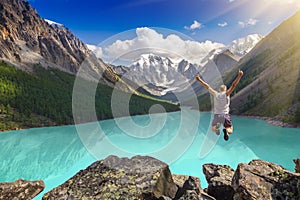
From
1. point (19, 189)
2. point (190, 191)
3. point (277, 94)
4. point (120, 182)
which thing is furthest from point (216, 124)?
point (277, 94)

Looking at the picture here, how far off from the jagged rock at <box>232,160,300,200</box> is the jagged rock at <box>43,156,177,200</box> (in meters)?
2.35

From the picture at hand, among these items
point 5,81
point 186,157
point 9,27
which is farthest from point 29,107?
point 9,27

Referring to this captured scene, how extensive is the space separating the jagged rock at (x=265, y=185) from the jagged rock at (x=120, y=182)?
235 cm

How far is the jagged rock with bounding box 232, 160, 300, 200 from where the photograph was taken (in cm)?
601

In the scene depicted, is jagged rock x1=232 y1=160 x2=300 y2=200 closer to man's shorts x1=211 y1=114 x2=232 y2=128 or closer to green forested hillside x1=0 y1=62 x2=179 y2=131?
man's shorts x1=211 y1=114 x2=232 y2=128

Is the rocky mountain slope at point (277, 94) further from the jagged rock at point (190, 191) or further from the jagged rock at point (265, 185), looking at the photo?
the jagged rock at point (190, 191)

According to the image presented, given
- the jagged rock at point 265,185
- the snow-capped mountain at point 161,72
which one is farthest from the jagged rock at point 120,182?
the snow-capped mountain at point 161,72

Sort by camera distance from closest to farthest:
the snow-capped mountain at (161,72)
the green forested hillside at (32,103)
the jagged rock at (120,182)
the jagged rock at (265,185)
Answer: the jagged rock at (265,185), the jagged rock at (120,182), the snow-capped mountain at (161,72), the green forested hillside at (32,103)

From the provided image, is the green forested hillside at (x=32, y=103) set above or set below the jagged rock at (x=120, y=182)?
above

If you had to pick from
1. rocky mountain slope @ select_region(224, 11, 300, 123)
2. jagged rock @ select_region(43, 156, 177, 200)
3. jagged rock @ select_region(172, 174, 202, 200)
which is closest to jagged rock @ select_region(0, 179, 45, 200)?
jagged rock @ select_region(43, 156, 177, 200)

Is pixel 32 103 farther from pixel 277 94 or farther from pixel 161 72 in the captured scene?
pixel 277 94

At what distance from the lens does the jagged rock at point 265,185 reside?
6.01 metres

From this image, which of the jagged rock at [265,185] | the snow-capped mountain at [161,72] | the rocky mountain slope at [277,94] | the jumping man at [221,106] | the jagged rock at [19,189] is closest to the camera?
the jagged rock at [265,185]

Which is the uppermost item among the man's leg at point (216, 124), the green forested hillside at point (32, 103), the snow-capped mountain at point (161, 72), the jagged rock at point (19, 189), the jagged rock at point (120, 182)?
the green forested hillside at point (32, 103)
